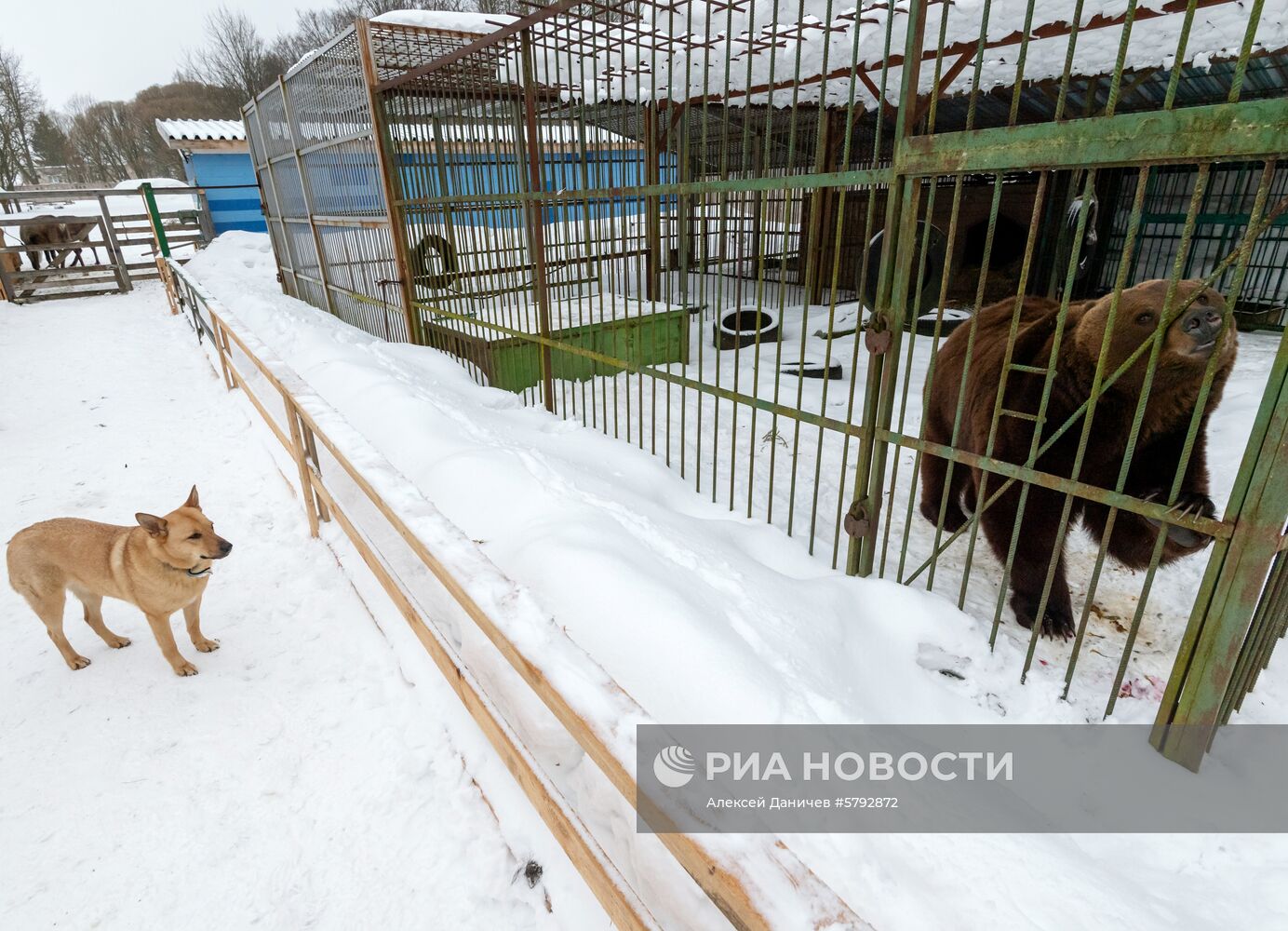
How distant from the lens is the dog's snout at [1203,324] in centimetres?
193

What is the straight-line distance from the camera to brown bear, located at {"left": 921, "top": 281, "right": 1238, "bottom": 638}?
2.11 m

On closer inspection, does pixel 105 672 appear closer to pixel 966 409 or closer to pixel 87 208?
pixel 966 409

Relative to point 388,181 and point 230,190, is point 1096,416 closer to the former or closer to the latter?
point 388,181

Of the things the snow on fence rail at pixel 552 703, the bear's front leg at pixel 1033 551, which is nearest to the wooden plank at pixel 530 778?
the snow on fence rail at pixel 552 703

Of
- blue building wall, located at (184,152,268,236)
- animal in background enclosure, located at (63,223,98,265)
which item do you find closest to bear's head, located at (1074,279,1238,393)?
animal in background enclosure, located at (63,223,98,265)

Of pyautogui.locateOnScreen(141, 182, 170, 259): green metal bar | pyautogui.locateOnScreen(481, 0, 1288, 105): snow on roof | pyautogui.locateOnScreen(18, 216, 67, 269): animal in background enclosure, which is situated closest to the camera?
pyautogui.locateOnScreen(481, 0, 1288, 105): snow on roof

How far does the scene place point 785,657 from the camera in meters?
2.43

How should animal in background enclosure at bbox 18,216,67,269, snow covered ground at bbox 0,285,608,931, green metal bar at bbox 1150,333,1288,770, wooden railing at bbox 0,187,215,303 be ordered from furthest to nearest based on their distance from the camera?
animal in background enclosure at bbox 18,216,67,269, wooden railing at bbox 0,187,215,303, snow covered ground at bbox 0,285,608,931, green metal bar at bbox 1150,333,1288,770

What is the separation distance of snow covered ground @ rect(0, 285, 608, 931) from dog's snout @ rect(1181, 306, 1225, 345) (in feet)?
8.46

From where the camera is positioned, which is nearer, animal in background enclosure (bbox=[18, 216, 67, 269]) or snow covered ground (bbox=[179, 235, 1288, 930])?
snow covered ground (bbox=[179, 235, 1288, 930])

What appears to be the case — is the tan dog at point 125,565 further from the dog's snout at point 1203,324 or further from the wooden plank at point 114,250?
the wooden plank at point 114,250

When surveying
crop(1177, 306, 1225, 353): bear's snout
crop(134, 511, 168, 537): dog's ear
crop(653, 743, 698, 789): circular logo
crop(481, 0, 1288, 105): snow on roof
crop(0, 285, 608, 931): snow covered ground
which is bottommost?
crop(0, 285, 608, 931): snow covered ground

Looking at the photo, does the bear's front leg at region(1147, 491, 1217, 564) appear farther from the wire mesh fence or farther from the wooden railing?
the wooden railing

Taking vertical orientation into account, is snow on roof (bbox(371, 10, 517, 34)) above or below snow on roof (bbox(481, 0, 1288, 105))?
above
